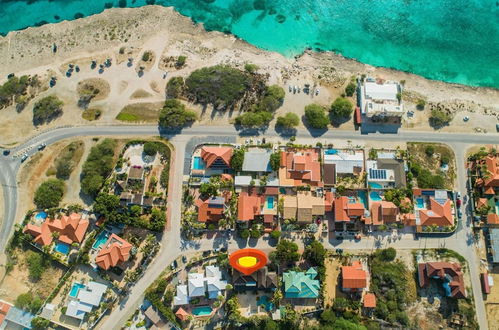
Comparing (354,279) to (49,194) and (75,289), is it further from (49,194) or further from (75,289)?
(49,194)

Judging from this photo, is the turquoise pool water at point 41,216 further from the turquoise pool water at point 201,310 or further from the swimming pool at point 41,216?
the turquoise pool water at point 201,310

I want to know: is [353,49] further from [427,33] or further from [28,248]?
[28,248]

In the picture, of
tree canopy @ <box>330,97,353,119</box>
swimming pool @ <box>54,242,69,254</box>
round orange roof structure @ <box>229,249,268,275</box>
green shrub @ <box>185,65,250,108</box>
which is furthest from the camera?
green shrub @ <box>185,65,250,108</box>

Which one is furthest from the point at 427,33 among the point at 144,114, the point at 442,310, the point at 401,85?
the point at 144,114

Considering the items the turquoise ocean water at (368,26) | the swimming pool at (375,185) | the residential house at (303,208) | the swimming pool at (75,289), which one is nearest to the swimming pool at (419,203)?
the swimming pool at (375,185)

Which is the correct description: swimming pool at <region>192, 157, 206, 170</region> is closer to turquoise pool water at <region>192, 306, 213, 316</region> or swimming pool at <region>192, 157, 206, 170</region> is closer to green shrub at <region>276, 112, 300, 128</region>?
green shrub at <region>276, 112, 300, 128</region>

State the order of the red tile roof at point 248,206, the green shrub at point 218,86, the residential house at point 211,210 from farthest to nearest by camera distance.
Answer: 1. the green shrub at point 218,86
2. the residential house at point 211,210
3. the red tile roof at point 248,206

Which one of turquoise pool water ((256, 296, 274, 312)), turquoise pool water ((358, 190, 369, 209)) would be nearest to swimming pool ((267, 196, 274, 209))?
turquoise pool water ((256, 296, 274, 312))
